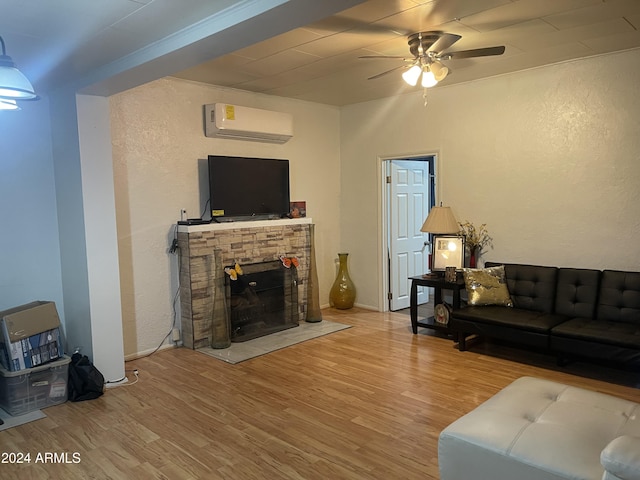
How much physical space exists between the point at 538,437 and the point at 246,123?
3899mm

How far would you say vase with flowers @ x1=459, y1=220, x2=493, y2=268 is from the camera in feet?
16.4

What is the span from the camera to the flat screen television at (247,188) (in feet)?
15.6

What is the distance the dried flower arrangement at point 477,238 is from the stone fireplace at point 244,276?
5.89ft

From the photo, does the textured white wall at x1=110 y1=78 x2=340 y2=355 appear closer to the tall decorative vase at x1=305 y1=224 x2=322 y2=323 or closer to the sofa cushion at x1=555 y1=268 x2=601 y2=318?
the tall decorative vase at x1=305 y1=224 x2=322 y2=323

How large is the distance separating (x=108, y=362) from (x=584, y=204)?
168 inches

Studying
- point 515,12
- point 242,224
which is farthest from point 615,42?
point 242,224

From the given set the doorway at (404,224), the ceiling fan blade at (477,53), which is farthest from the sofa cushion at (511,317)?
the ceiling fan blade at (477,53)

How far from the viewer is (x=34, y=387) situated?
3379mm

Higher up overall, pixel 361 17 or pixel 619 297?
pixel 361 17

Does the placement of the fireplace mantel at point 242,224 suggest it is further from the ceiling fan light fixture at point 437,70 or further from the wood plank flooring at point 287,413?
the ceiling fan light fixture at point 437,70

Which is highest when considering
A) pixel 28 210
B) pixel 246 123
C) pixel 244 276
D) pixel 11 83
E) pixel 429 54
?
pixel 429 54

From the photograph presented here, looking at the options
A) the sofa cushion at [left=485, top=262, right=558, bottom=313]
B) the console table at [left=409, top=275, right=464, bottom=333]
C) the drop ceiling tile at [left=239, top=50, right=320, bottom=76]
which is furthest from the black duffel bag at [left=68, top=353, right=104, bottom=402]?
the sofa cushion at [left=485, top=262, right=558, bottom=313]

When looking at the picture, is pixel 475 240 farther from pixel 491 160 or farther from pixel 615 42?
pixel 615 42

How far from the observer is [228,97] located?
5031mm
